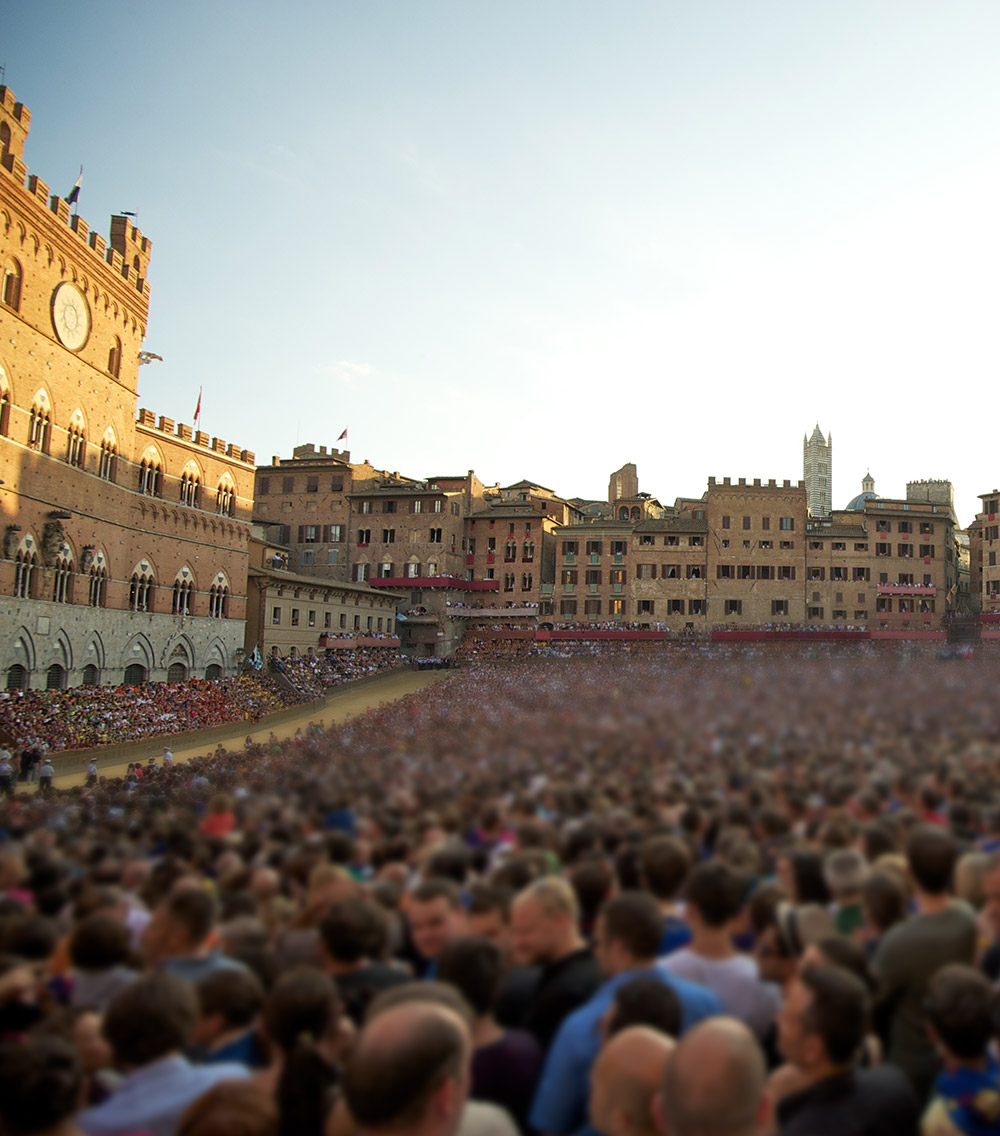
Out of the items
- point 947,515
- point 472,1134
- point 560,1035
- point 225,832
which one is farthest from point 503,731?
point 947,515

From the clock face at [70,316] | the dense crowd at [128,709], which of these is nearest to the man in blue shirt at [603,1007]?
the dense crowd at [128,709]

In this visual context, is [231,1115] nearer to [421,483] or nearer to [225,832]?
[225,832]

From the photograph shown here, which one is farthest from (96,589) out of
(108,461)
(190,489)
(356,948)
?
(356,948)

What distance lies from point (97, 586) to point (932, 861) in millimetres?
42845

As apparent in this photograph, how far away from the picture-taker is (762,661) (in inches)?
599

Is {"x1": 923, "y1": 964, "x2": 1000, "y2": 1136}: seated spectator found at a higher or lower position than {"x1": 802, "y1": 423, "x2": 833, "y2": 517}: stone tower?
lower

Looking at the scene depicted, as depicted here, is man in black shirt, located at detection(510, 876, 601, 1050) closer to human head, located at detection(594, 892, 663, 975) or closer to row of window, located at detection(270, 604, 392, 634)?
human head, located at detection(594, 892, 663, 975)

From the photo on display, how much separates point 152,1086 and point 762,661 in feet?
41.2

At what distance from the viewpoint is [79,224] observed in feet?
135

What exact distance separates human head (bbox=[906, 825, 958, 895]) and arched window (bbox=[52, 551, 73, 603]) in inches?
1555

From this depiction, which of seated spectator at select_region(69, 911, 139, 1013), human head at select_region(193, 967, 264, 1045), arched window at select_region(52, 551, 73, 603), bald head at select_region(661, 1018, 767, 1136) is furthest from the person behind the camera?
arched window at select_region(52, 551, 73, 603)

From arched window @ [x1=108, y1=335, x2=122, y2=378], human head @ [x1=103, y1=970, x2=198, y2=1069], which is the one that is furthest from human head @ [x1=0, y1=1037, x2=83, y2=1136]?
arched window @ [x1=108, y1=335, x2=122, y2=378]

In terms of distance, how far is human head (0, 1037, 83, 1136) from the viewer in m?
3.85

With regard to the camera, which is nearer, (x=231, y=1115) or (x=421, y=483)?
(x=231, y=1115)
